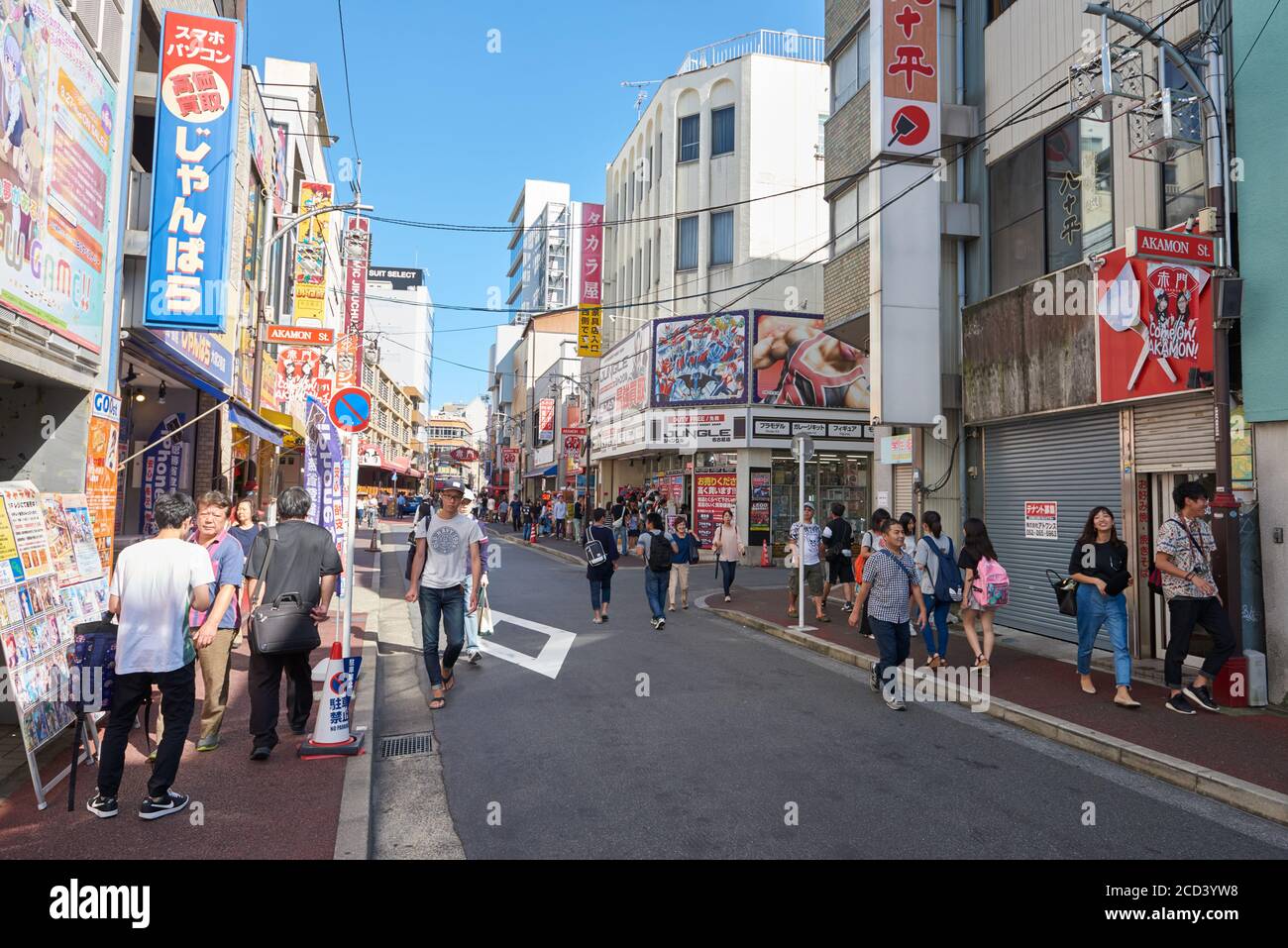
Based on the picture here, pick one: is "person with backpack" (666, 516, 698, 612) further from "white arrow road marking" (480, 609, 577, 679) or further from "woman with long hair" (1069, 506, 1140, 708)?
"woman with long hair" (1069, 506, 1140, 708)

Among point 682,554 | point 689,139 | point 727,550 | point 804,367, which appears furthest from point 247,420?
point 689,139

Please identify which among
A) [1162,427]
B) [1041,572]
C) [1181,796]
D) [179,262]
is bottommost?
[1181,796]

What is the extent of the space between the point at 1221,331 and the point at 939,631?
3.88 metres

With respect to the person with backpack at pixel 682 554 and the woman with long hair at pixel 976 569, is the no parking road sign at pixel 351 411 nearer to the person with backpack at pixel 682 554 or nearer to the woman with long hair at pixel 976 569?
the person with backpack at pixel 682 554

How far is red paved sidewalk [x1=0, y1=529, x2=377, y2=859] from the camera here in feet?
12.9

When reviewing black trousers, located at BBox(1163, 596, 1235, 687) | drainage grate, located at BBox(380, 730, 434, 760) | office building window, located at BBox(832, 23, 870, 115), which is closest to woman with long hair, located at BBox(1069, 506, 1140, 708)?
black trousers, located at BBox(1163, 596, 1235, 687)

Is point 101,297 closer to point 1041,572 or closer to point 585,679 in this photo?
point 585,679

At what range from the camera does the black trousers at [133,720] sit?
169 inches

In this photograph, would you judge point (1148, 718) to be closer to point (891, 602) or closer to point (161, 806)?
point (891, 602)

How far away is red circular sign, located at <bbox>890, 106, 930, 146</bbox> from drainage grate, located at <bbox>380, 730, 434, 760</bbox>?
10.7 meters

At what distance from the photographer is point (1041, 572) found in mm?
10570

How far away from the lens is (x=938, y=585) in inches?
334
